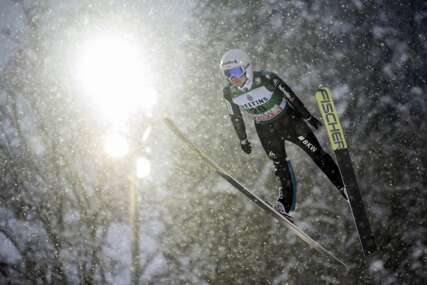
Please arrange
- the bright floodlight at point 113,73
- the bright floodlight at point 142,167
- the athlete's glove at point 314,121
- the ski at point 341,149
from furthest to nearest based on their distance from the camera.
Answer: the bright floodlight at point 142,167 → the bright floodlight at point 113,73 → the ski at point 341,149 → the athlete's glove at point 314,121

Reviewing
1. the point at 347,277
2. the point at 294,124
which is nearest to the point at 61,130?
the point at 294,124

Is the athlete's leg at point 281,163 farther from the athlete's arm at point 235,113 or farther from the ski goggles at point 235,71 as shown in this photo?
the ski goggles at point 235,71

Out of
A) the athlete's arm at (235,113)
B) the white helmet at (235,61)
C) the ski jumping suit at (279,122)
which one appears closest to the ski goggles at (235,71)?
the white helmet at (235,61)

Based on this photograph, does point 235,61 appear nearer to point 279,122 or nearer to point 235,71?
point 235,71

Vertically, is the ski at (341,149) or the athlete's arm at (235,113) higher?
the athlete's arm at (235,113)

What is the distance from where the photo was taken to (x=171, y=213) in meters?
10.3

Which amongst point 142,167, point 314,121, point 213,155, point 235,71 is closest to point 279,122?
point 314,121

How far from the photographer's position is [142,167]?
1005cm

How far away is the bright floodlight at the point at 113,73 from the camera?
8.77 metres

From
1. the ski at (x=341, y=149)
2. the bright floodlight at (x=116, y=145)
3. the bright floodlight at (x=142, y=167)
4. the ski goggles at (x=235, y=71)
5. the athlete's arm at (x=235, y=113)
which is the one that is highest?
the bright floodlight at (x=116, y=145)

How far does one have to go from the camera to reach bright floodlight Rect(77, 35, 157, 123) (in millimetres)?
8773

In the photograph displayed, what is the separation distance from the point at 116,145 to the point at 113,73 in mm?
2170

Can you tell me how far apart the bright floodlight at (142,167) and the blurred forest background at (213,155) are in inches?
7.1

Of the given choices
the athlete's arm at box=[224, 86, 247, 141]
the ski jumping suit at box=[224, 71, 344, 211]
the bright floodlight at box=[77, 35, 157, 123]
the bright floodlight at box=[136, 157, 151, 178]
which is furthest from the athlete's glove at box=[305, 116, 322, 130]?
the bright floodlight at box=[136, 157, 151, 178]
